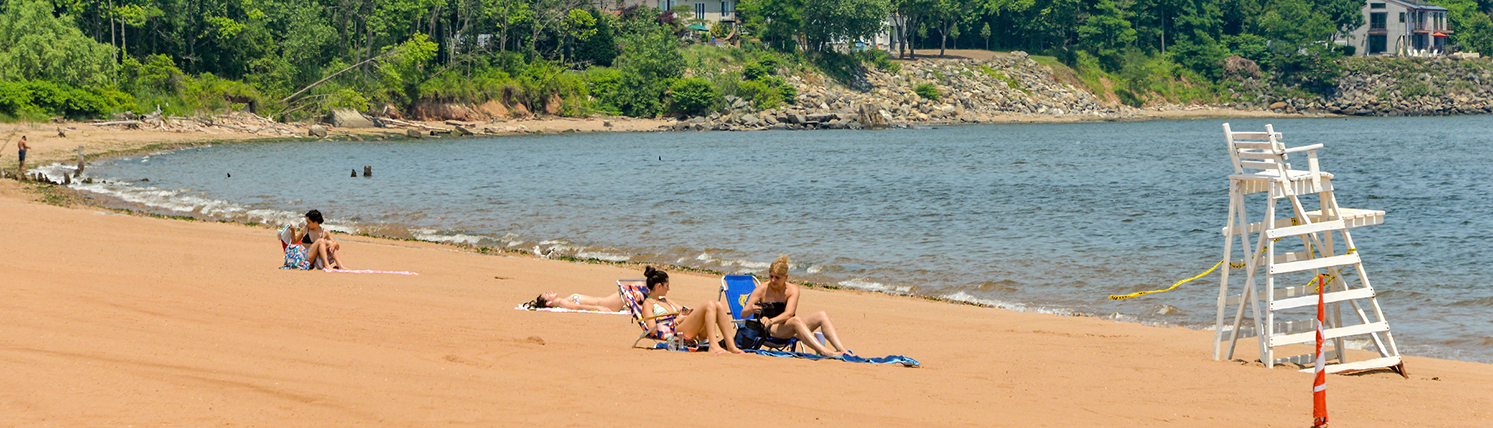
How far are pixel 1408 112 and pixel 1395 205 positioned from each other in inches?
3715

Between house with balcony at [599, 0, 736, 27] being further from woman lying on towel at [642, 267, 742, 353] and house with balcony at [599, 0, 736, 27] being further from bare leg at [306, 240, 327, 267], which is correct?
woman lying on towel at [642, 267, 742, 353]

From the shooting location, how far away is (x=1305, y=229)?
7.61m

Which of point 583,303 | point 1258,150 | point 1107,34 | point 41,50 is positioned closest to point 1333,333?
point 1258,150

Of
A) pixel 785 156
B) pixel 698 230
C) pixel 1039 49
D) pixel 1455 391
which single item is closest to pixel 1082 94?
pixel 1039 49

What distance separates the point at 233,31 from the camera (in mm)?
63375

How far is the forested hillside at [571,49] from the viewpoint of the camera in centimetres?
5782

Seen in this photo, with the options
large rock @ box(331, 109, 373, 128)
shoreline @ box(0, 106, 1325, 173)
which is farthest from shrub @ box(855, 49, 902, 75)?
large rock @ box(331, 109, 373, 128)

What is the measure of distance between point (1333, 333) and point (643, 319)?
5.15 m

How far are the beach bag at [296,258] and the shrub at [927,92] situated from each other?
84.9 m

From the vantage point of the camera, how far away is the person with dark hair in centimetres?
1286

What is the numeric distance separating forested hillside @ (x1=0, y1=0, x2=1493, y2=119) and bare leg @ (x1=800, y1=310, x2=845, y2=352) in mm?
48324

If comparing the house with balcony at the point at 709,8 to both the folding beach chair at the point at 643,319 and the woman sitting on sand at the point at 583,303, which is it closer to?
the woman sitting on sand at the point at 583,303

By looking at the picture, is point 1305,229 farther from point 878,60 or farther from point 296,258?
point 878,60

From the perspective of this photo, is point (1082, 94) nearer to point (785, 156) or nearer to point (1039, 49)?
point (1039, 49)
